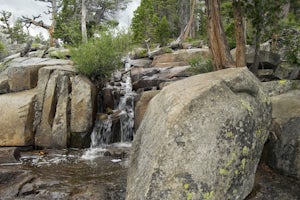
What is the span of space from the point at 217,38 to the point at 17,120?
7.41 m

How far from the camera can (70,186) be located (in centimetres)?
679

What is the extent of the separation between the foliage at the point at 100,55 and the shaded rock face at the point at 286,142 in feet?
24.0

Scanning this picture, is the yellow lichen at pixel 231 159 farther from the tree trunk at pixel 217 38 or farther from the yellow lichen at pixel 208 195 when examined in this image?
the tree trunk at pixel 217 38

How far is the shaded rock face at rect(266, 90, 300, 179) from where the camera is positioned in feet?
19.2

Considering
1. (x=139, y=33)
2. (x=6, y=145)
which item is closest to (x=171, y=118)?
(x=6, y=145)

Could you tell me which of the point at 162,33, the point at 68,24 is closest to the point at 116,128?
the point at 68,24

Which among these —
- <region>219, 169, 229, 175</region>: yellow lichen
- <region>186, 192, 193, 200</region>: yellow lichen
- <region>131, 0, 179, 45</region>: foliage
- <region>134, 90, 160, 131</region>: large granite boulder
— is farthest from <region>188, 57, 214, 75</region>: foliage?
<region>131, 0, 179, 45</region>: foliage

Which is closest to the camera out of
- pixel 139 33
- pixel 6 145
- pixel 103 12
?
pixel 6 145

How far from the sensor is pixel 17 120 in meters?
10.7

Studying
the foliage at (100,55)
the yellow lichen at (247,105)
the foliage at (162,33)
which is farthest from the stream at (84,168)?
the foliage at (162,33)

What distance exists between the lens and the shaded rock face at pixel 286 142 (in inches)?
230

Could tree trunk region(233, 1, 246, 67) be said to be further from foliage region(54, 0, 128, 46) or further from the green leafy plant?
foliage region(54, 0, 128, 46)

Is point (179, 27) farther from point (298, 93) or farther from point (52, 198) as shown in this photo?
point (52, 198)

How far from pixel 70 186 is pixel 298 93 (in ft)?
19.5
